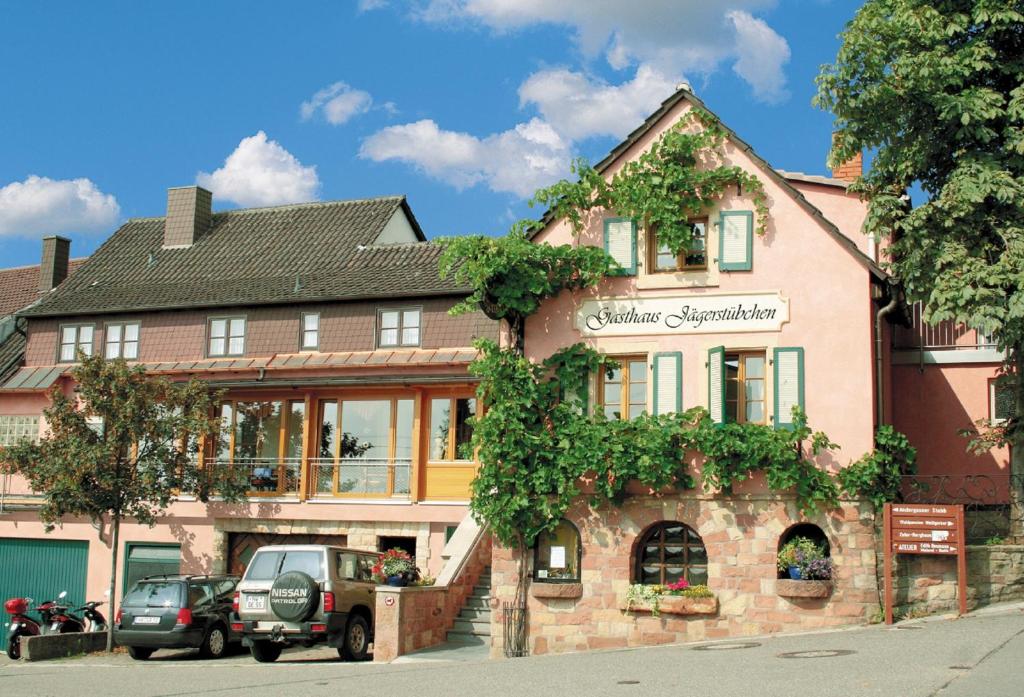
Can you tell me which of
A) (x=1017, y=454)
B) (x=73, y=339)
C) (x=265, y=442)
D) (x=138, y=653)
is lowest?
(x=138, y=653)

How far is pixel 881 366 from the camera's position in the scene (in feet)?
60.6

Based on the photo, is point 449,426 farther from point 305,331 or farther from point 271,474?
point 305,331

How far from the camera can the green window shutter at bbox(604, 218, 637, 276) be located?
1971 cm

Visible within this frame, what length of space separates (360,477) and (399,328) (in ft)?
11.2

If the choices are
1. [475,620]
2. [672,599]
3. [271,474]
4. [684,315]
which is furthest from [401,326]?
[672,599]

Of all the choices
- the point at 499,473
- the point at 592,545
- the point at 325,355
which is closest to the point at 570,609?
the point at 592,545

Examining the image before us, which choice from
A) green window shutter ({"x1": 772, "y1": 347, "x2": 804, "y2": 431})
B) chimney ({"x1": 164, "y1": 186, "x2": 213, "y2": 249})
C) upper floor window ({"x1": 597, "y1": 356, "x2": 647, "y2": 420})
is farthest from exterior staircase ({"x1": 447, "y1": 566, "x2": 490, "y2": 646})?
chimney ({"x1": 164, "y1": 186, "x2": 213, "y2": 249})

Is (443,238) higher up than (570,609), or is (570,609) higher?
(443,238)

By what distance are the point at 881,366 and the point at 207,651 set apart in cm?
1209

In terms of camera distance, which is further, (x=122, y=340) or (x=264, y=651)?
(x=122, y=340)

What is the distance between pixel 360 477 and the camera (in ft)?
85.6

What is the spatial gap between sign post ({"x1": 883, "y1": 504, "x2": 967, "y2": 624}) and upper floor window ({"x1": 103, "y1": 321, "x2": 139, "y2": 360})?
18.9 meters

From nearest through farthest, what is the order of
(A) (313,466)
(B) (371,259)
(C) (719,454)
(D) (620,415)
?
(C) (719,454) < (D) (620,415) < (A) (313,466) < (B) (371,259)

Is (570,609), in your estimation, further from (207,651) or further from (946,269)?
(946,269)
